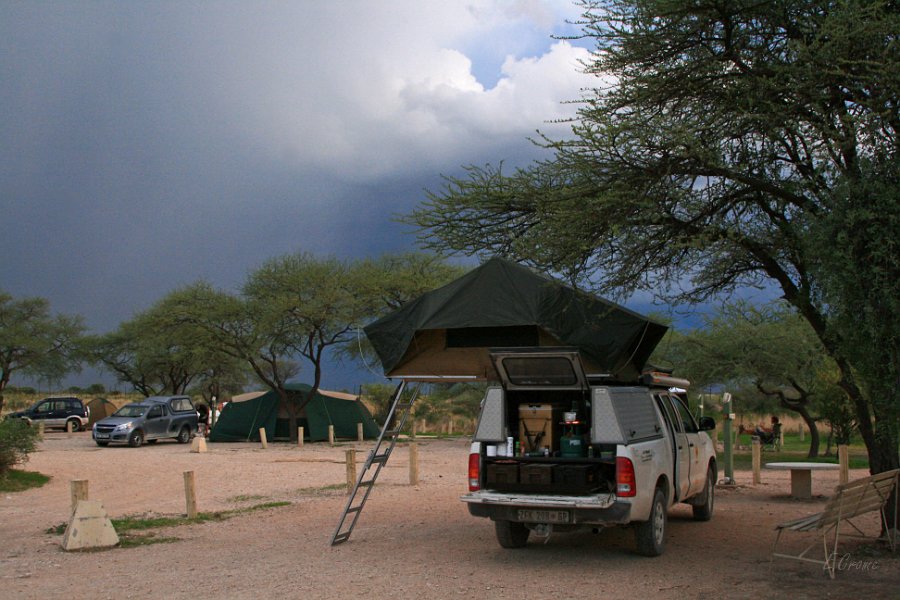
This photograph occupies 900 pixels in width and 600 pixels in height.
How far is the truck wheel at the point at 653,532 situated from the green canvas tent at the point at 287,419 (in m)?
26.8

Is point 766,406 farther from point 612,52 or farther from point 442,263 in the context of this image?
point 612,52

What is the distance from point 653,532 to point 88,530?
21.7 ft

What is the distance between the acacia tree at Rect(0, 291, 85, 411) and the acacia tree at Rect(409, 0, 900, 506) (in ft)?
145

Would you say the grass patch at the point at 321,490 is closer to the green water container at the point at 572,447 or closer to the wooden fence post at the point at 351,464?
the wooden fence post at the point at 351,464

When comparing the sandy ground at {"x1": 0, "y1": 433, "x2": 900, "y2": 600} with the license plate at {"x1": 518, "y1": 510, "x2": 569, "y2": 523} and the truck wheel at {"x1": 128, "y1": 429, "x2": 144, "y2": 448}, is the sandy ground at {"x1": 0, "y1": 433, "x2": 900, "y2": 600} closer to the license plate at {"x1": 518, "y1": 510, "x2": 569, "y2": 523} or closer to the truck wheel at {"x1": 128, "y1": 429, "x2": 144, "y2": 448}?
the license plate at {"x1": 518, "y1": 510, "x2": 569, "y2": 523}

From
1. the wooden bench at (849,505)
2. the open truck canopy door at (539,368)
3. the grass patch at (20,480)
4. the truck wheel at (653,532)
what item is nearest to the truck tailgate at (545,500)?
the truck wheel at (653,532)

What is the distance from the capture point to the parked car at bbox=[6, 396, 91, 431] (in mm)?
39781

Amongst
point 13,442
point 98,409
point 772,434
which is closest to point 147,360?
point 98,409

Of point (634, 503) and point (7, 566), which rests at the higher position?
point (634, 503)

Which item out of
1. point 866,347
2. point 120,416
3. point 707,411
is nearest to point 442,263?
point 707,411

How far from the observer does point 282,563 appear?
8781mm

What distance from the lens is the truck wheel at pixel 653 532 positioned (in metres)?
8.48

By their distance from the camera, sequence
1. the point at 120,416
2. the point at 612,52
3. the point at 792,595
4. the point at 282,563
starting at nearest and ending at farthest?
1. the point at 792,595
2. the point at 282,563
3. the point at 612,52
4. the point at 120,416

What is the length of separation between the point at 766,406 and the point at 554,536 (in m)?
26.6
